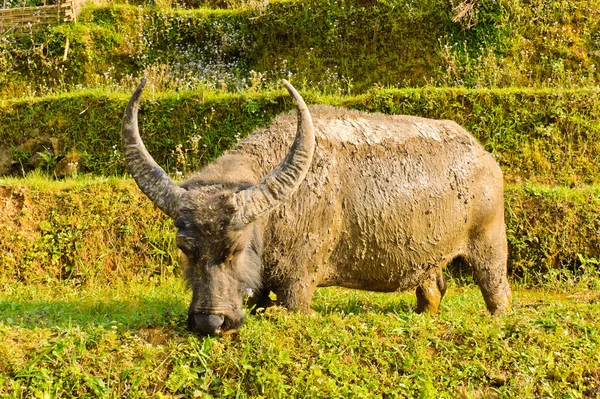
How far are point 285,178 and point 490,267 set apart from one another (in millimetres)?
2884

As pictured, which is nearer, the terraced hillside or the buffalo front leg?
the terraced hillside

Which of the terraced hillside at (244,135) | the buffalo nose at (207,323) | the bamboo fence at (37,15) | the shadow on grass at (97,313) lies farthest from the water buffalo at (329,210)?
the bamboo fence at (37,15)

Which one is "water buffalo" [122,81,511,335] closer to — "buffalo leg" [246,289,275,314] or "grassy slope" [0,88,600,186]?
"buffalo leg" [246,289,275,314]

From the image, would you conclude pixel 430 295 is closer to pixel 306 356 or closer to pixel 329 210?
pixel 329 210

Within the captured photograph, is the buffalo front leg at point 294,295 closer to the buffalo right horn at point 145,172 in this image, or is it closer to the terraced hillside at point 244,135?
the terraced hillside at point 244,135

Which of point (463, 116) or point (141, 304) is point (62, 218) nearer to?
point (141, 304)

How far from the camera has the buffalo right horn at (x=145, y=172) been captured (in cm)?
544

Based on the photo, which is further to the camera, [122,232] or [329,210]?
[122,232]

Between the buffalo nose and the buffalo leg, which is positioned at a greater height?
the buffalo nose

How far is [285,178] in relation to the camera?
18.1ft

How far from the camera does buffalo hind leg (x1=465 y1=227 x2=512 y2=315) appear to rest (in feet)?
24.2

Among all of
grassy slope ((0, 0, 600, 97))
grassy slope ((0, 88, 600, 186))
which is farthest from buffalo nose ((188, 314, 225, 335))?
grassy slope ((0, 0, 600, 97))

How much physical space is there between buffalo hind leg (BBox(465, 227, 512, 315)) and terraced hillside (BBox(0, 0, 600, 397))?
304 millimetres

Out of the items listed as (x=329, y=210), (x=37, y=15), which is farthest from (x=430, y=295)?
(x=37, y=15)
